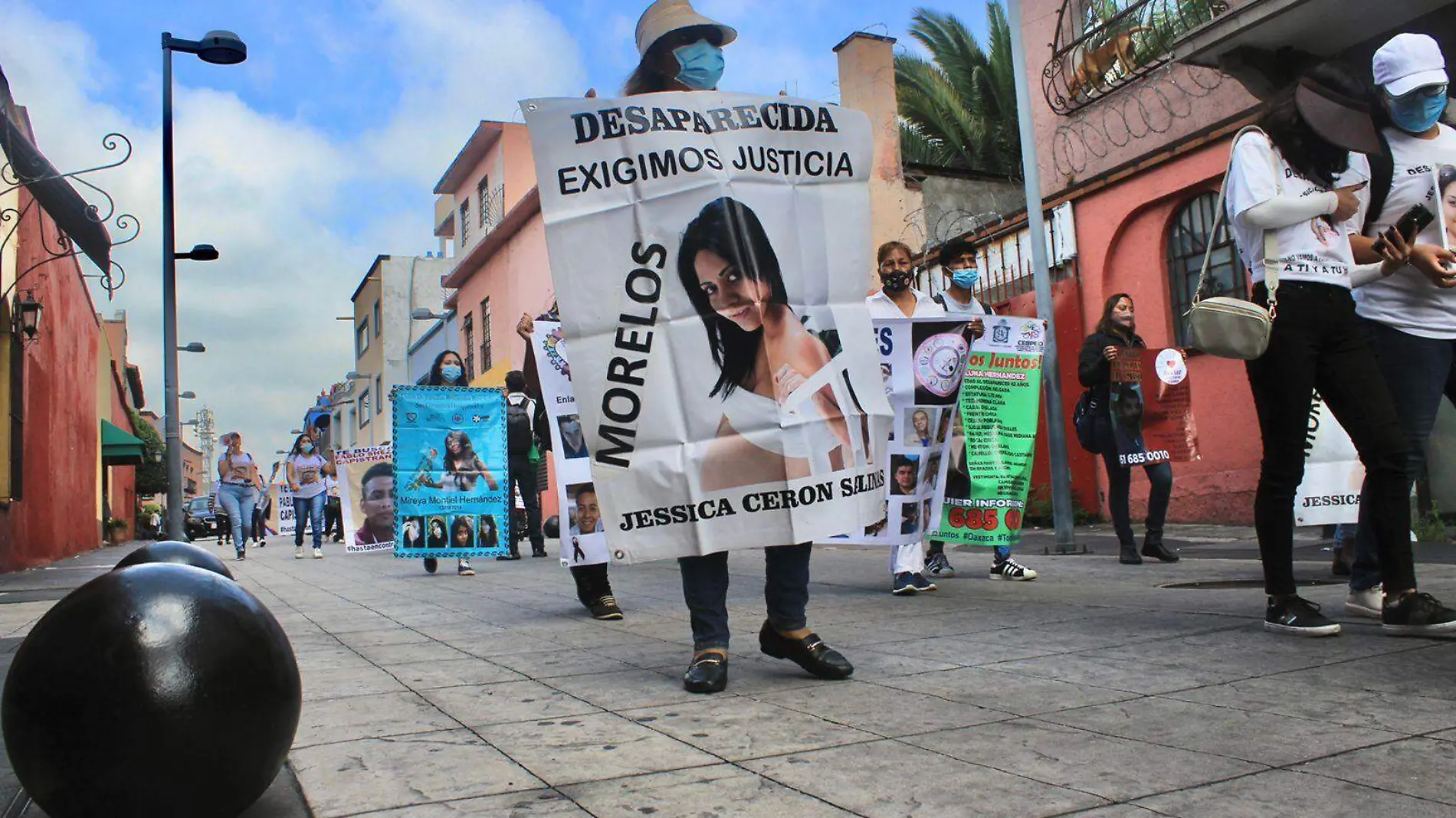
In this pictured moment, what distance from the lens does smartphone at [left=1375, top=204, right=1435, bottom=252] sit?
4.16 m

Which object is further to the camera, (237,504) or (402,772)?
(237,504)

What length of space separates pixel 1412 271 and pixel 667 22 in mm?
2922

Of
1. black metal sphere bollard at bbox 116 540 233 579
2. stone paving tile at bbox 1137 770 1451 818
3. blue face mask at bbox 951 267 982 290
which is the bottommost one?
stone paving tile at bbox 1137 770 1451 818

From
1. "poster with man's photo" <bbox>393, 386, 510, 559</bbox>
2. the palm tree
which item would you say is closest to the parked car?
the palm tree

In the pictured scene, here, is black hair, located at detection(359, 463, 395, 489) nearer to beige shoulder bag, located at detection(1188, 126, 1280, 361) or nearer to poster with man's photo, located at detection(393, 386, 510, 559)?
poster with man's photo, located at detection(393, 386, 510, 559)

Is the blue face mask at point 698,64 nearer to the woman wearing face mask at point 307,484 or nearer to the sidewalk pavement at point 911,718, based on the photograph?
the sidewalk pavement at point 911,718

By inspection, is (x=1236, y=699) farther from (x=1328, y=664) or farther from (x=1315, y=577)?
(x=1315, y=577)

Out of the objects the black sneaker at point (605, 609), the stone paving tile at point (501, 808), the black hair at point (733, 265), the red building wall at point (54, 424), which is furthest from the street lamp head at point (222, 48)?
the stone paving tile at point (501, 808)

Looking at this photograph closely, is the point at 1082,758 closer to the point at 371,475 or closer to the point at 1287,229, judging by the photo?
the point at 1287,229

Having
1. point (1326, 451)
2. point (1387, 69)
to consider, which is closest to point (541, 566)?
point (1326, 451)

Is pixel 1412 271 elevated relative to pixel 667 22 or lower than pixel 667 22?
lower

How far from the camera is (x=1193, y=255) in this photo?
39.0ft

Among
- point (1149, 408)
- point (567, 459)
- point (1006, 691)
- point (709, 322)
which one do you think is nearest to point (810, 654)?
point (1006, 691)

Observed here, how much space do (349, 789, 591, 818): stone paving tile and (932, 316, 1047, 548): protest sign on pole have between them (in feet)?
Result: 14.2
